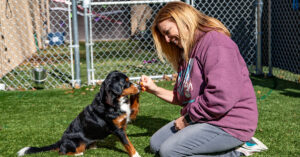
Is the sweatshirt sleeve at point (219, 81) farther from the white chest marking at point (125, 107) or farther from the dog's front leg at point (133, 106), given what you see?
the dog's front leg at point (133, 106)

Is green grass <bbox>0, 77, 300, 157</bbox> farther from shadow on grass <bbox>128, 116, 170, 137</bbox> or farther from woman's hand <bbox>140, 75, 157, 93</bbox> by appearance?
woman's hand <bbox>140, 75, 157, 93</bbox>

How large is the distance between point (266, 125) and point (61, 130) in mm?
2389

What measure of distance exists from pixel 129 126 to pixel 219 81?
1948 millimetres

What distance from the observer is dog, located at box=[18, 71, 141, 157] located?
10.4 feet

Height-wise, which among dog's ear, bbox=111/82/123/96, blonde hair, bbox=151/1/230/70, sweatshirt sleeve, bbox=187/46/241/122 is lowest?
dog's ear, bbox=111/82/123/96

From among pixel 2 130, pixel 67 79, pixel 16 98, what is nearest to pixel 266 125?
pixel 2 130

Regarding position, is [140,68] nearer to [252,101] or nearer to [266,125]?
[266,125]

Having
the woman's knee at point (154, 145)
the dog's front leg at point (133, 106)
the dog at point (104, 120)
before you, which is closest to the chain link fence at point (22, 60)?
the dog's front leg at point (133, 106)

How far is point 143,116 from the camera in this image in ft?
14.8

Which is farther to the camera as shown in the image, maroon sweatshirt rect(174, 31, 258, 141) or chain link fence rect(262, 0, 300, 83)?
chain link fence rect(262, 0, 300, 83)

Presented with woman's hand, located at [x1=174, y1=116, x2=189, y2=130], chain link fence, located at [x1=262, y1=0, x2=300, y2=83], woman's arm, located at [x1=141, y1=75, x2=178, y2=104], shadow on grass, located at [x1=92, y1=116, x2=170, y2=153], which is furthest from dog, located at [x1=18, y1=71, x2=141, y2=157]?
chain link fence, located at [x1=262, y1=0, x2=300, y2=83]

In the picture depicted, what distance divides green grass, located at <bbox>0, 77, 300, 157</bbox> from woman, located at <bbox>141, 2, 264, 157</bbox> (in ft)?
1.94

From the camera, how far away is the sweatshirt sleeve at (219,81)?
2432 mm

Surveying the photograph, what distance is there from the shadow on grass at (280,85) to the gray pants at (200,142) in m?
3.11
